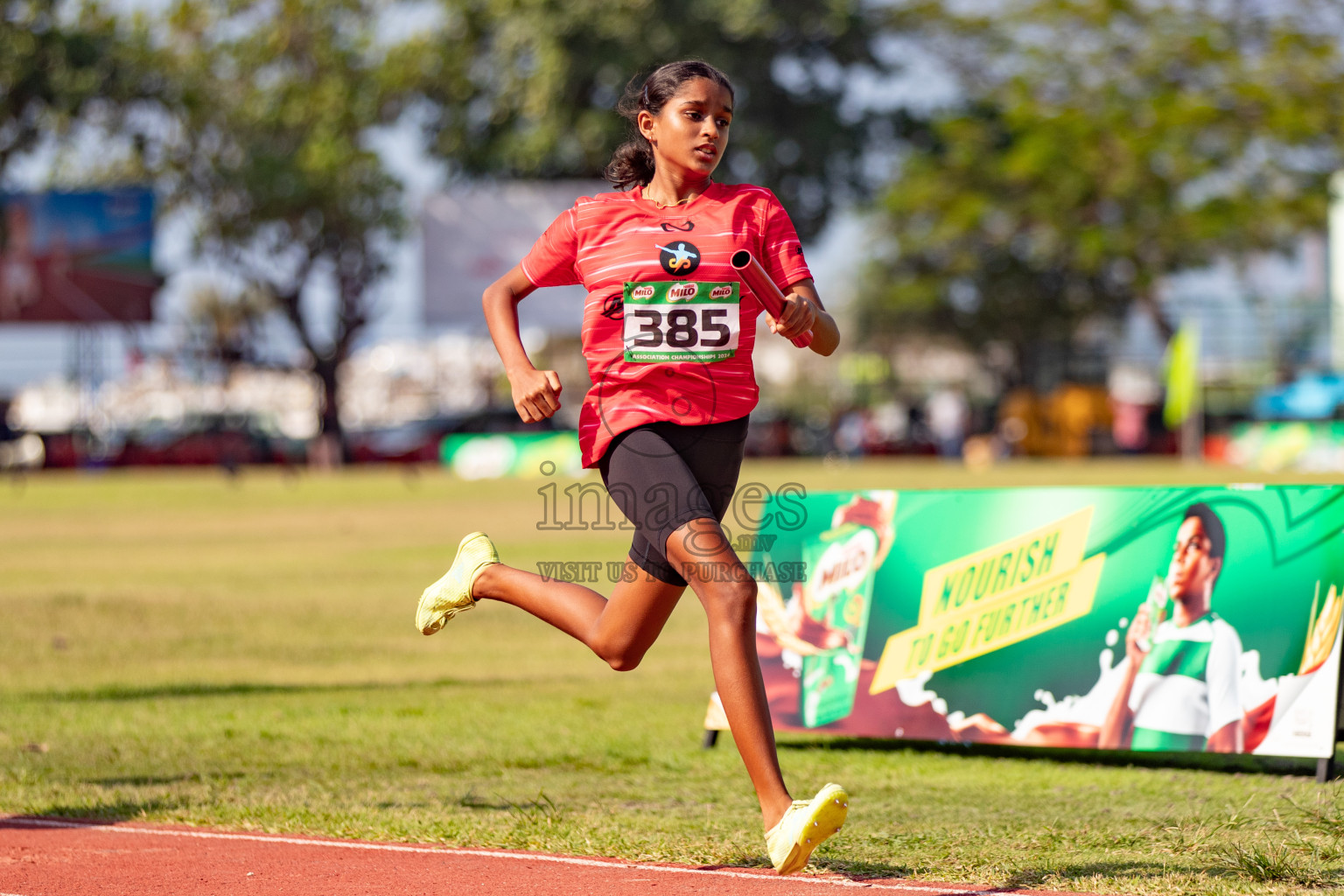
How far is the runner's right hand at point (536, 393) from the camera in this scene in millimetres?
4266

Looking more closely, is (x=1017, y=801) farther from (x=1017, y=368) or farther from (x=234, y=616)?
(x=1017, y=368)

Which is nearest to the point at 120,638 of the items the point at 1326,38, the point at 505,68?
the point at 505,68

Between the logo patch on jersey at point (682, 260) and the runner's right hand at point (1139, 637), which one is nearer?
the logo patch on jersey at point (682, 260)

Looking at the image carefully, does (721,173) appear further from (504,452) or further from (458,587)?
(458,587)

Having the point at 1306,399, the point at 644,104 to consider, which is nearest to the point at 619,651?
the point at 644,104

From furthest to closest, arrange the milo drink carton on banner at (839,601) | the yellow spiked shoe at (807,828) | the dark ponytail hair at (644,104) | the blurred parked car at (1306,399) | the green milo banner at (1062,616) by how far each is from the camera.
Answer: the blurred parked car at (1306,399)
the milo drink carton on banner at (839,601)
the green milo banner at (1062,616)
the dark ponytail hair at (644,104)
the yellow spiked shoe at (807,828)

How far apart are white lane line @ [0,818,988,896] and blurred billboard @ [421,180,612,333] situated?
117 feet

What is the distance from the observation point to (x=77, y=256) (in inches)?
1721

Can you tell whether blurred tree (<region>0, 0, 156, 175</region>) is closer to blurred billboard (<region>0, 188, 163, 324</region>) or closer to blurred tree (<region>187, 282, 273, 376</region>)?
blurred billboard (<region>0, 188, 163, 324</region>)

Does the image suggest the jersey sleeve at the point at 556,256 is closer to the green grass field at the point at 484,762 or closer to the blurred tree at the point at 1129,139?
the green grass field at the point at 484,762

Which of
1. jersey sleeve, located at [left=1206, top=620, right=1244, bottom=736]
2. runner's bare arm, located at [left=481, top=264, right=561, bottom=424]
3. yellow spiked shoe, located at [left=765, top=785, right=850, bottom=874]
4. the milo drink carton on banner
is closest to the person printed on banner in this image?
jersey sleeve, located at [left=1206, top=620, right=1244, bottom=736]

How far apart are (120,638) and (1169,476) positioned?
22.4m

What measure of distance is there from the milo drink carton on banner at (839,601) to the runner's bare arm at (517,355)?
2.66 meters

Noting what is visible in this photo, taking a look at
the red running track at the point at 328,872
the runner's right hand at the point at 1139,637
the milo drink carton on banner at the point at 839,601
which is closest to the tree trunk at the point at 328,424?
the milo drink carton on banner at the point at 839,601
